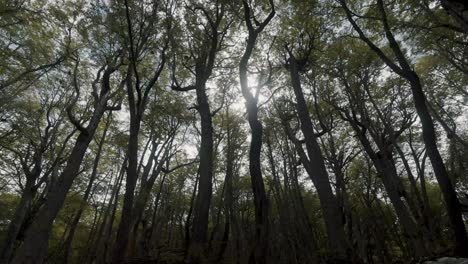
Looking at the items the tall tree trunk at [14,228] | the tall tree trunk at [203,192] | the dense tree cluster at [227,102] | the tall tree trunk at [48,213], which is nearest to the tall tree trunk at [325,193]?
the dense tree cluster at [227,102]

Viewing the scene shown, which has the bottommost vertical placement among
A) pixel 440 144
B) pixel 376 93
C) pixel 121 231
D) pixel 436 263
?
pixel 436 263

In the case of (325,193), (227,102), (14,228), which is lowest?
(14,228)

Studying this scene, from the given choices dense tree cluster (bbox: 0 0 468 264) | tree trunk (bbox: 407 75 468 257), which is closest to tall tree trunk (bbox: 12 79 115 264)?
dense tree cluster (bbox: 0 0 468 264)

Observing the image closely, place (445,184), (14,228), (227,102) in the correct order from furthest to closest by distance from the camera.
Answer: (227,102) → (14,228) → (445,184)

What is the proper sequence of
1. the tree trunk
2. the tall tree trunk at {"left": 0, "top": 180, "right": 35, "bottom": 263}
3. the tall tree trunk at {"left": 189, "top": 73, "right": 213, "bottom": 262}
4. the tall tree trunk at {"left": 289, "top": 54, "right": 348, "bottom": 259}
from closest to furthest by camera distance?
the tree trunk
the tall tree trunk at {"left": 289, "top": 54, "right": 348, "bottom": 259}
the tall tree trunk at {"left": 189, "top": 73, "right": 213, "bottom": 262}
the tall tree trunk at {"left": 0, "top": 180, "right": 35, "bottom": 263}

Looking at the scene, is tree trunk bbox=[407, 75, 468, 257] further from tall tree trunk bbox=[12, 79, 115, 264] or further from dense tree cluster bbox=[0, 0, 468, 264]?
tall tree trunk bbox=[12, 79, 115, 264]

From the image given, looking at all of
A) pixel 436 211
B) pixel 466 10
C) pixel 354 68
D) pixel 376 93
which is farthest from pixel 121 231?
pixel 436 211

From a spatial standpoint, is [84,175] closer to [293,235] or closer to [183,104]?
[183,104]

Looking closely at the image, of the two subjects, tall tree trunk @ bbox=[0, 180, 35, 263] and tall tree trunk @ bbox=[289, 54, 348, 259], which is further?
tall tree trunk @ bbox=[0, 180, 35, 263]

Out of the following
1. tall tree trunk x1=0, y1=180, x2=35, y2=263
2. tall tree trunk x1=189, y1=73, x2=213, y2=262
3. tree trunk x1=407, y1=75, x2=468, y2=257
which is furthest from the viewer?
tall tree trunk x1=0, y1=180, x2=35, y2=263

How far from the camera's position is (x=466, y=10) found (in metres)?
3.86

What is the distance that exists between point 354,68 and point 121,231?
40.1ft

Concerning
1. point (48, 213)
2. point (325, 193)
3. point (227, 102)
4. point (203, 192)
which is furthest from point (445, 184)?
point (227, 102)

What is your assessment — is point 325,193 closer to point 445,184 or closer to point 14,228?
point 445,184
